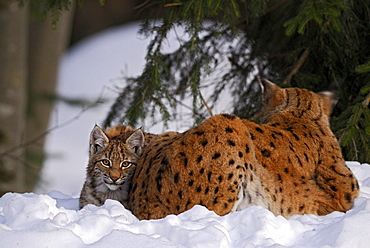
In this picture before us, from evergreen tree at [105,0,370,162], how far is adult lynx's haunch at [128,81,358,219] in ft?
2.60

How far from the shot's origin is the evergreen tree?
5754 millimetres

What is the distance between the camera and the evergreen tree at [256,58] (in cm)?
575

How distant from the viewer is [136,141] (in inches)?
195

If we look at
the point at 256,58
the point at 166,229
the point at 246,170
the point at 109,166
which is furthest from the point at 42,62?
the point at 166,229

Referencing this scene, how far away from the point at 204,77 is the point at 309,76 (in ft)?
3.87

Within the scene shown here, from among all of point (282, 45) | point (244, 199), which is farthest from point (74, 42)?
point (244, 199)

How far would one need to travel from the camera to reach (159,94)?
6.44 m

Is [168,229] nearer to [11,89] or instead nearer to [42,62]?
[11,89]

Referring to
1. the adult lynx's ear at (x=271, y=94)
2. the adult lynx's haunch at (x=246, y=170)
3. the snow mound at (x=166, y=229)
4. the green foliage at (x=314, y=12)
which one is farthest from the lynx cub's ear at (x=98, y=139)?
the green foliage at (x=314, y=12)

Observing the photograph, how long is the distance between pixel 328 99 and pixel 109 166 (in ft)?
7.28

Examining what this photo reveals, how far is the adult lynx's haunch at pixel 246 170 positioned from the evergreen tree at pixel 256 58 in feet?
2.60

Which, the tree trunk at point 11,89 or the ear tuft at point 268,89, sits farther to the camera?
the tree trunk at point 11,89

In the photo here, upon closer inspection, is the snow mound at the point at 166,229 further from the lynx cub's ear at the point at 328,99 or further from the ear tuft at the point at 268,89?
the ear tuft at the point at 268,89

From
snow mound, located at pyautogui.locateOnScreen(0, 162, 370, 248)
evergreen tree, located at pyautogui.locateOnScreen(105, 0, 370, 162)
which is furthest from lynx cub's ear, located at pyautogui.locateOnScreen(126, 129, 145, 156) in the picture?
evergreen tree, located at pyautogui.locateOnScreen(105, 0, 370, 162)
